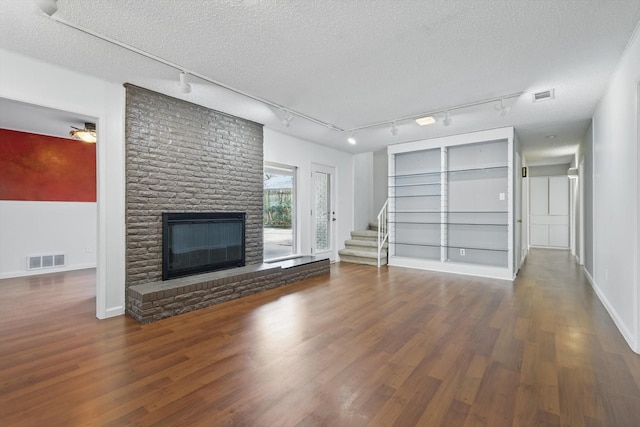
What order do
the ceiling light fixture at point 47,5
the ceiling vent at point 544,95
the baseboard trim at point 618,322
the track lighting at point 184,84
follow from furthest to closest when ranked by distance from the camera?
the ceiling vent at point 544,95
the track lighting at point 184,84
the baseboard trim at point 618,322
the ceiling light fixture at point 47,5

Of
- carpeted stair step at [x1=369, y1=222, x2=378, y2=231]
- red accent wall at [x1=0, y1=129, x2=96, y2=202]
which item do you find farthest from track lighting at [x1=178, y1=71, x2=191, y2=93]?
carpeted stair step at [x1=369, y1=222, x2=378, y2=231]

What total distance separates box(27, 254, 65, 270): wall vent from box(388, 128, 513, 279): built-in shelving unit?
21.4 ft

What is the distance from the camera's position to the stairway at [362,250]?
6.67 metres

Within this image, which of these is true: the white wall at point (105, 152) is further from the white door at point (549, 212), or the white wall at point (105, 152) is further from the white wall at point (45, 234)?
the white door at point (549, 212)

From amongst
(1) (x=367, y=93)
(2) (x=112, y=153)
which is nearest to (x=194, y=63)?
(2) (x=112, y=153)

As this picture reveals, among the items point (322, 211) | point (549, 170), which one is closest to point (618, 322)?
point (322, 211)

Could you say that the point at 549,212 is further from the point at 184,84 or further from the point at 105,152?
the point at 105,152

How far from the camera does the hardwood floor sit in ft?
5.73

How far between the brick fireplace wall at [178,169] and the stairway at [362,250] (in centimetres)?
256

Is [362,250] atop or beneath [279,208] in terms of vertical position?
beneath

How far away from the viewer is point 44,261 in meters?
5.54

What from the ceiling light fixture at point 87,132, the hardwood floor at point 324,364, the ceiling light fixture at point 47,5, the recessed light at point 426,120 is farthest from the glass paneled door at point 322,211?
the ceiling light fixture at point 47,5

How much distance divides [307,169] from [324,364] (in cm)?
447

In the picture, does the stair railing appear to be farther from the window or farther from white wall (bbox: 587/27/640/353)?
white wall (bbox: 587/27/640/353)
